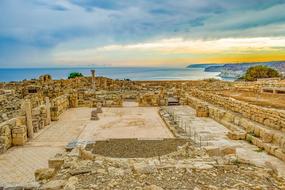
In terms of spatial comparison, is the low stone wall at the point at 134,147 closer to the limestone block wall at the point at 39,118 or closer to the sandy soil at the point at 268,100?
the limestone block wall at the point at 39,118

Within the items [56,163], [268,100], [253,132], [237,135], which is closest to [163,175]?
[56,163]

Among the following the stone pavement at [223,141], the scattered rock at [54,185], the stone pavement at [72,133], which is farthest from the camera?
the stone pavement at [72,133]

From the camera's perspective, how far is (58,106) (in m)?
16.6

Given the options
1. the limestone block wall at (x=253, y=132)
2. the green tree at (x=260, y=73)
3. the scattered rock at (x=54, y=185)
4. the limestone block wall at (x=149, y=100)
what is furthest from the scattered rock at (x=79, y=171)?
the green tree at (x=260, y=73)

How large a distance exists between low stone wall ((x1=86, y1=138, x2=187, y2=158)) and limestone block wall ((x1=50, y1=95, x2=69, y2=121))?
5978 millimetres

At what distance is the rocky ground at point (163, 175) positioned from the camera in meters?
5.35

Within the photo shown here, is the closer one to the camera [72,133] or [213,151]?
[213,151]

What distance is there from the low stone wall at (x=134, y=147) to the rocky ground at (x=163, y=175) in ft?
6.16

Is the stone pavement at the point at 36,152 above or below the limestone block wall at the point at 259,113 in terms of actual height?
below

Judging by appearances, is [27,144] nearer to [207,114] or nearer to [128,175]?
[128,175]

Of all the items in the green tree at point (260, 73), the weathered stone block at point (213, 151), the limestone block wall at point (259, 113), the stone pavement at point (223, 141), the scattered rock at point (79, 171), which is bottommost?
the stone pavement at point (223, 141)

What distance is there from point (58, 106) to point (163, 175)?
12.1 metres

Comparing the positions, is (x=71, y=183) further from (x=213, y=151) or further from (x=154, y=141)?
(x=154, y=141)

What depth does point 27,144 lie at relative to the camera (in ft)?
36.3
